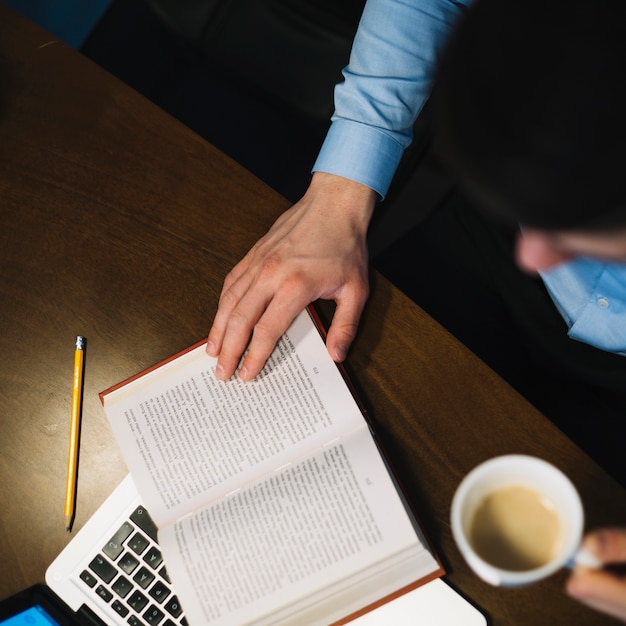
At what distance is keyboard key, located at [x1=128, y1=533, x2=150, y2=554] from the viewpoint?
719mm

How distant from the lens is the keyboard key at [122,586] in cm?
71

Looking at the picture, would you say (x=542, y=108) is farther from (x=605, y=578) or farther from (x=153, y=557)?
(x=153, y=557)

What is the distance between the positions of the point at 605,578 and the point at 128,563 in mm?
533

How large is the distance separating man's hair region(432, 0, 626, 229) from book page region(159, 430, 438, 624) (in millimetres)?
388

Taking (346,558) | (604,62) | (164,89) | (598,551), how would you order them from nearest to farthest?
(604,62) → (598,551) → (346,558) → (164,89)

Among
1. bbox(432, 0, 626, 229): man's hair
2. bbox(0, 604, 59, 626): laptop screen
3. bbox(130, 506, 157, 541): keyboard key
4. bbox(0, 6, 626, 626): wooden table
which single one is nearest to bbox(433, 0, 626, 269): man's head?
bbox(432, 0, 626, 229): man's hair

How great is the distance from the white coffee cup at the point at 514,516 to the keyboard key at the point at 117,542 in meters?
0.41

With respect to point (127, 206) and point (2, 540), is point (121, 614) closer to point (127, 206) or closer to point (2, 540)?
point (2, 540)

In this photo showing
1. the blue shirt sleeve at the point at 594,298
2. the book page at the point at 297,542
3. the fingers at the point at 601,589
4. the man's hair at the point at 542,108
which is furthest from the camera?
the blue shirt sleeve at the point at 594,298

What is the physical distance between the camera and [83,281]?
804mm

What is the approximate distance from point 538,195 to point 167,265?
1.80 ft

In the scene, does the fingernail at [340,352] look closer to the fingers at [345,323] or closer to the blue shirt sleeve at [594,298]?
the fingers at [345,323]

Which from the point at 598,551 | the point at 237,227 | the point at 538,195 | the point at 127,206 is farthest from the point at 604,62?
the point at 127,206


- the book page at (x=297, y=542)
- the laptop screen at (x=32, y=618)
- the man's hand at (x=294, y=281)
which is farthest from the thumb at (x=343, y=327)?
the laptop screen at (x=32, y=618)
